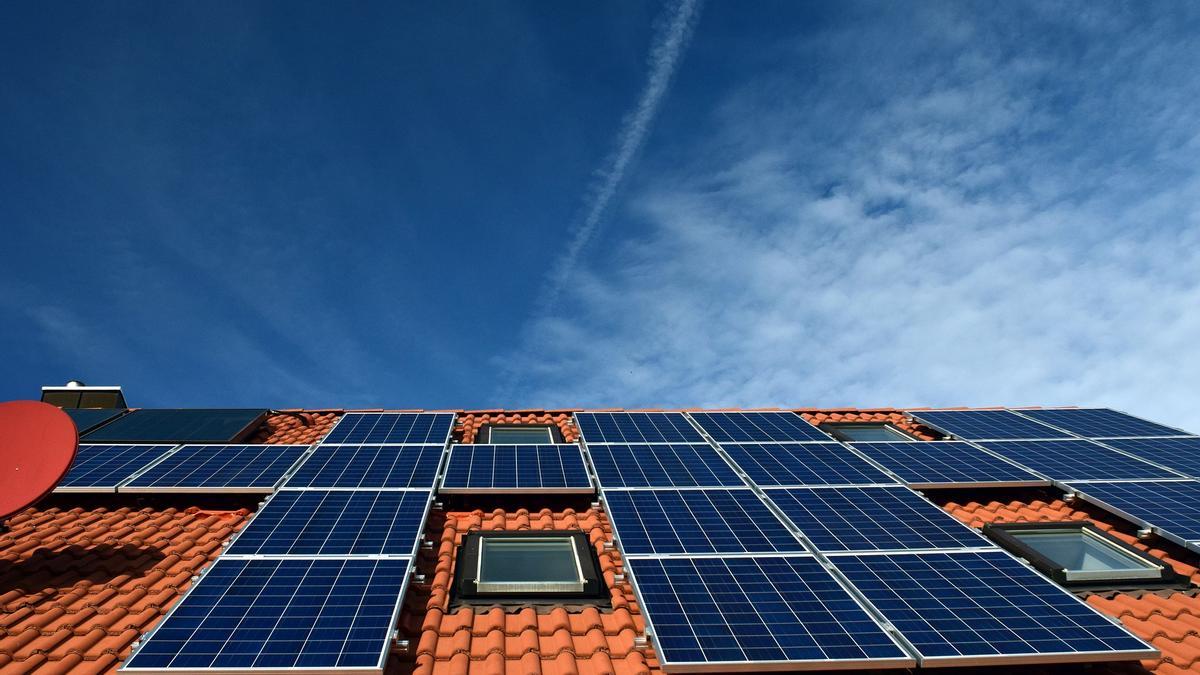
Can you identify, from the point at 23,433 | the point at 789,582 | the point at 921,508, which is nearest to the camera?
the point at 789,582

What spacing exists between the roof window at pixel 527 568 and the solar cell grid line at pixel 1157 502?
788 cm

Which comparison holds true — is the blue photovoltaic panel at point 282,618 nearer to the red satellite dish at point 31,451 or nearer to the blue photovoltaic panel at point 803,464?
the red satellite dish at point 31,451

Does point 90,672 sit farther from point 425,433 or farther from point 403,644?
point 425,433

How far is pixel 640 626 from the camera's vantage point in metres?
5.98

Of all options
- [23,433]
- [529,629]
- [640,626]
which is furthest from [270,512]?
[640,626]

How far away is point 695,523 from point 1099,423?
1100 centimetres

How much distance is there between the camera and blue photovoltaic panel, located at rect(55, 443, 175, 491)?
8828mm

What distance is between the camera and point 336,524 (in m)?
7.21

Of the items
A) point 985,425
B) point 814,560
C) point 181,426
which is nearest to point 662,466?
point 814,560

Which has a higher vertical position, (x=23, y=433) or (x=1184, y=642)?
(x=23, y=433)

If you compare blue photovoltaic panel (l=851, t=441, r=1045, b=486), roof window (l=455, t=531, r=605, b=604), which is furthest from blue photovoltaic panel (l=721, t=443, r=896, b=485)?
roof window (l=455, t=531, r=605, b=604)

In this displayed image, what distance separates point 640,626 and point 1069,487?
7979mm

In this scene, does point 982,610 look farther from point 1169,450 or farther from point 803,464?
point 1169,450

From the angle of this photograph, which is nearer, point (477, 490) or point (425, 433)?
point (477, 490)
